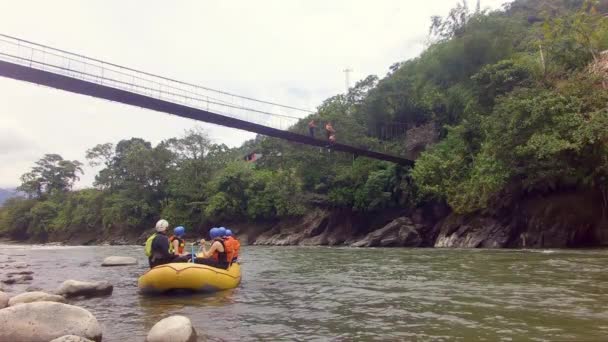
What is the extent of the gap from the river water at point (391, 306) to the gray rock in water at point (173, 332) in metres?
0.35

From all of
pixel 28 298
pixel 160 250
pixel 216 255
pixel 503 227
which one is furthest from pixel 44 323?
pixel 503 227

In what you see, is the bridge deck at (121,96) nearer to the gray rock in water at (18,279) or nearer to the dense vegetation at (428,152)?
the gray rock in water at (18,279)

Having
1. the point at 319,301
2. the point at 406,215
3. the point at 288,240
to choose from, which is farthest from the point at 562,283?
the point at 288,240

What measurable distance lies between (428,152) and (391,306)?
824 inches

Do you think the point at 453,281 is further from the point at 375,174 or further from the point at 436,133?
the point at 436,133

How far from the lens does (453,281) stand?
798 cm

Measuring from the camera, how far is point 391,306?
585cm

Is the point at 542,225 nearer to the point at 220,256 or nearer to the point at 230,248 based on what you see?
the point at 230,248

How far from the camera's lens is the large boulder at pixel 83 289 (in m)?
7.44

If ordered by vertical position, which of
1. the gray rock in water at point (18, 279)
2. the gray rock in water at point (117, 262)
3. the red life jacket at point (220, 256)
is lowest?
the gray rock in water at point (18, 279)

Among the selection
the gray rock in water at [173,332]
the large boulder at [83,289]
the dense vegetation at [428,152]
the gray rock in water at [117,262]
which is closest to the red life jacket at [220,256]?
the large boulder at [83,289]

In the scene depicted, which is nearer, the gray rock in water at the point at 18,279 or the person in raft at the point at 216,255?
the person in raft at the point at 216,255

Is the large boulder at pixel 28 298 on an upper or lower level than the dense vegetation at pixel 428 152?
lower

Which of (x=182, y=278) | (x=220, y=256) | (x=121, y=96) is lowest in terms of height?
(x=182, y=278)
